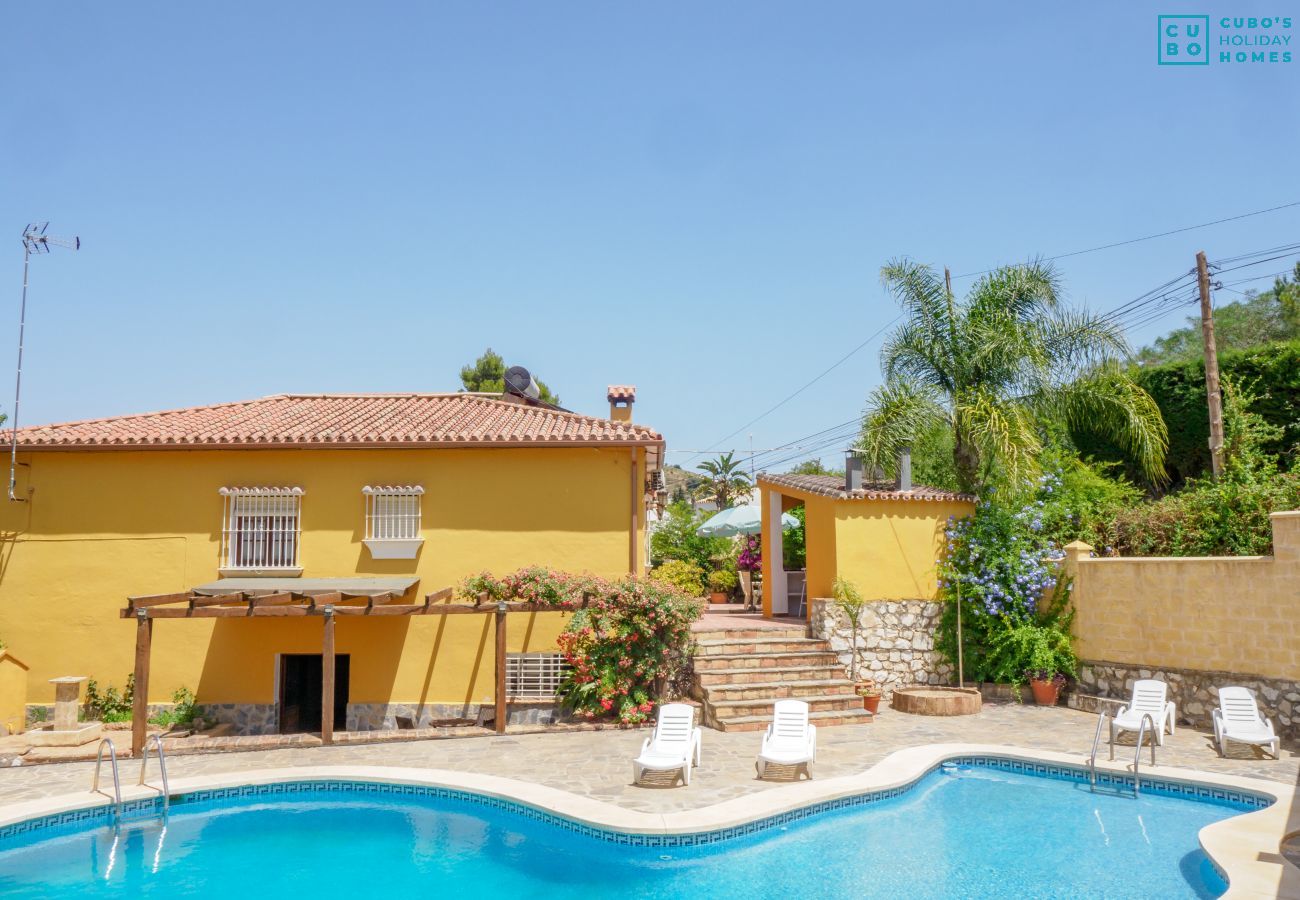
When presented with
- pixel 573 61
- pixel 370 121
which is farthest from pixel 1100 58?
pixel 370 121

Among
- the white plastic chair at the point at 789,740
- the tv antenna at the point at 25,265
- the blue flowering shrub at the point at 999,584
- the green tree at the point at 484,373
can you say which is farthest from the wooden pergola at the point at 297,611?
the green tree at the point at 484,373

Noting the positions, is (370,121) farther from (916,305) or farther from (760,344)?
(760,344)

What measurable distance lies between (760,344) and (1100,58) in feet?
46.2

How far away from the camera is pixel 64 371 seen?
1853 centimetres

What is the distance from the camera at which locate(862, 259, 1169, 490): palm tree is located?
18125mm

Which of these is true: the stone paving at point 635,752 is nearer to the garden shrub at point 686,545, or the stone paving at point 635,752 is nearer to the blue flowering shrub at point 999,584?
the blue flowering shrub at point 999,584

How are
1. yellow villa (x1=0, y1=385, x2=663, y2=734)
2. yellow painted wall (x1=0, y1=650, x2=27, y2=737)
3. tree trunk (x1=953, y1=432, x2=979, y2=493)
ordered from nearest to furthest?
1. yellow painted wall (x1=0, y1=650, x2=27, y2=737)
2. yellow villa (x1=0, y1=385, x2=663, y2=734)
3. tree trunk (x1=953, y1=432, x2=979, y2=493)

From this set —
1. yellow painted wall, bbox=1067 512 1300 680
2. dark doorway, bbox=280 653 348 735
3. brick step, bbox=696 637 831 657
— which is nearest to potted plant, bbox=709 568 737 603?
brick step, bbox=696 637 831 657

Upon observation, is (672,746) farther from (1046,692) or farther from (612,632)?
(1046,692)

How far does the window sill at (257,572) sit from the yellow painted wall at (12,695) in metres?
4.00

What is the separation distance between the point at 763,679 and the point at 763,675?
9cm

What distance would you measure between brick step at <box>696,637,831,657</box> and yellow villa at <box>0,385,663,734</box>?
7.13 ft

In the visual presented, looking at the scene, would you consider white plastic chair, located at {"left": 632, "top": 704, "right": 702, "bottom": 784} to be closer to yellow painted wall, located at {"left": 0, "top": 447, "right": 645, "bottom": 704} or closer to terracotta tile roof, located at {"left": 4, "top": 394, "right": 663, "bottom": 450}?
yellow painted wall, located at {"left": 0, "top": 447, "right": 645, "bottom": 704}

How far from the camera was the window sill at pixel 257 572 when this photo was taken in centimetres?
1666
